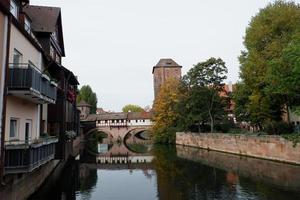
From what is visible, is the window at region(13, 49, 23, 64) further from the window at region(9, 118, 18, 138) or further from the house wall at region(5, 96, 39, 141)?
the window at region(9, 118, 18, 138)

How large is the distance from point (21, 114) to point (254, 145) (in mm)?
21358

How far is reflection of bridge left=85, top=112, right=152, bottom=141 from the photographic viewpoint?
68.4 metres

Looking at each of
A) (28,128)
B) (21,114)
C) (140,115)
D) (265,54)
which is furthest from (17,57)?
(140,115)

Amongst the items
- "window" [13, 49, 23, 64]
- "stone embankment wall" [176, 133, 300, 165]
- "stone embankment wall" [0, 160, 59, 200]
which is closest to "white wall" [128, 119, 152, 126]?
"stone embankment wall" [176, 133, 300, 165]

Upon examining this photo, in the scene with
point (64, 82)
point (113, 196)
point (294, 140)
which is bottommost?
point (113, 196)

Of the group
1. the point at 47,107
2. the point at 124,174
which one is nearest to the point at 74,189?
the point at 47,107

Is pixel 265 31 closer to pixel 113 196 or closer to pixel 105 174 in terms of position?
pixel 105 174

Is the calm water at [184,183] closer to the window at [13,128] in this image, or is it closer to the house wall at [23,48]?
the window at [13,128]

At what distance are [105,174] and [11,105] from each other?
1402cm

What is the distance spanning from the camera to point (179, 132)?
49.5m

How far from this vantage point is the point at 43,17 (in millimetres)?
20984

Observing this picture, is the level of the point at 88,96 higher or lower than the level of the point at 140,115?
higher

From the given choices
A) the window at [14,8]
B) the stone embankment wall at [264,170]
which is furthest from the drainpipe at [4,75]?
the stone embankment wall at [264,170]

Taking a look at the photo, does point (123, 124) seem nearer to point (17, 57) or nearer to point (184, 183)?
point (184, 183)
